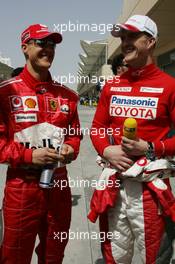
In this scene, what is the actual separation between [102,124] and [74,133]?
257 mm

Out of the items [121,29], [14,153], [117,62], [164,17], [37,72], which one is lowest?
[164,17]

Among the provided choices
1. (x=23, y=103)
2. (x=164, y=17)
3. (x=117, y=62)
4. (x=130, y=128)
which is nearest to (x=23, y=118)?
(x=23, y=103)

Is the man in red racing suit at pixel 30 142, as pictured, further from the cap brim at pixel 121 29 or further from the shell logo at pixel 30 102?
the cap brim at pixel 121 29

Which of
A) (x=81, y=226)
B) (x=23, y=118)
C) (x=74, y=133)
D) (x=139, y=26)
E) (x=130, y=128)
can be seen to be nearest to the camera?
(x=130, y=128)

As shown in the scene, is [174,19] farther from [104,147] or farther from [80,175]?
[104,147]

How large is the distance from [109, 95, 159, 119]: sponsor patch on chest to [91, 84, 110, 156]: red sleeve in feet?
0.25

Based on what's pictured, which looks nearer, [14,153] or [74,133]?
[14,153]

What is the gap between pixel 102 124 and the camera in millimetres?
2305

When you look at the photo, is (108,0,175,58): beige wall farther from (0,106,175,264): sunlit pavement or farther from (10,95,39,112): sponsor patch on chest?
(10,95,39,112): sponsor patch on chest

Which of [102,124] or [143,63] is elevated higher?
[143,63]

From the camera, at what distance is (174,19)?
35.5 ft

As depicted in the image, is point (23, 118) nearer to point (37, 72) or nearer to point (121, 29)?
point (37, 72)

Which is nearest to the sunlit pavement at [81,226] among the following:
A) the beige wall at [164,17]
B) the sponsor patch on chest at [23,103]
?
the sponsor patch on chest at [23,103]

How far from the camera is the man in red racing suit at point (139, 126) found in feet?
6.89
